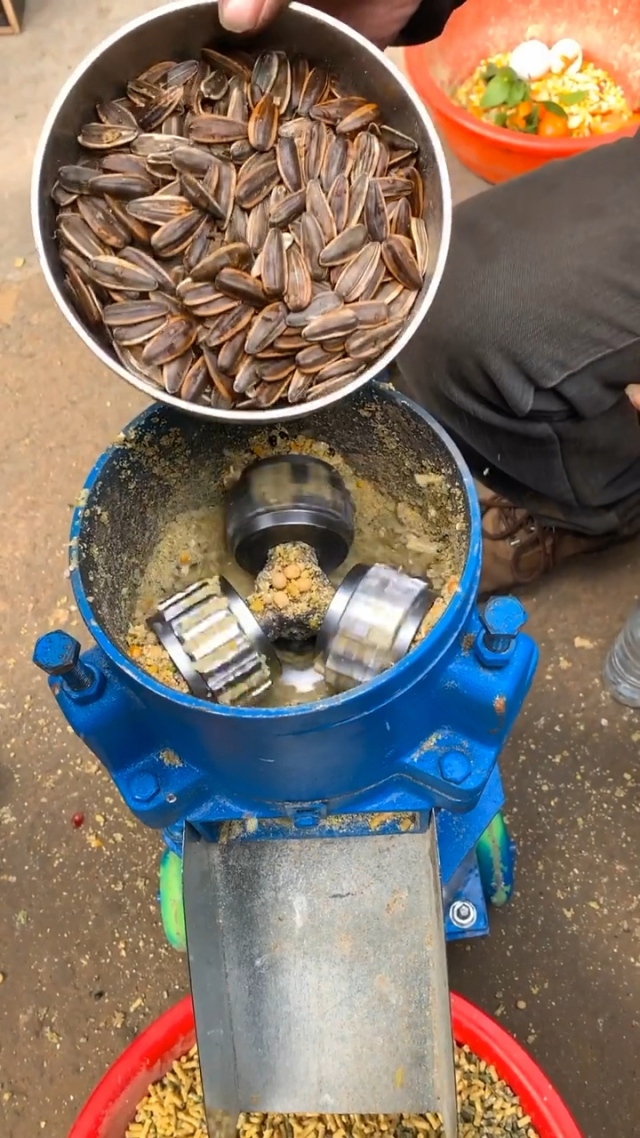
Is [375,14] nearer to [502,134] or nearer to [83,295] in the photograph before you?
[83,295]

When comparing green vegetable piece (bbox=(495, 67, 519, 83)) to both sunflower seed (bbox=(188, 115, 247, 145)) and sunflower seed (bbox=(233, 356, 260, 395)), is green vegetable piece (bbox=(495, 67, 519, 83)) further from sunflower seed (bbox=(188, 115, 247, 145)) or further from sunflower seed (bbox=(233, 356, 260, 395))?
sunflower seed (bbox=(233, 356, 260, 395))

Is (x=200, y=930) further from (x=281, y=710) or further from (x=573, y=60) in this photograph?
(x=573, y=60)

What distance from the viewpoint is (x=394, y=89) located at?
0.76 meters

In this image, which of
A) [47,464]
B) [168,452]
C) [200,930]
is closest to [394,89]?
[168,452]

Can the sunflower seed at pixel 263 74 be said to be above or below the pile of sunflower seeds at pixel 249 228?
above

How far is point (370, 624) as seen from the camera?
2.67 feet

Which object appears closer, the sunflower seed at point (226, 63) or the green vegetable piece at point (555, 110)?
the sunflower seed at point (226, 63)

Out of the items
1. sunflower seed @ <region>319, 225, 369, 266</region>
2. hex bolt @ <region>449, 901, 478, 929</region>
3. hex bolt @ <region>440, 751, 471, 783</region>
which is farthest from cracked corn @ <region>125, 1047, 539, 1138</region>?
sunflower seed @ <region>319, 225, 369, 266</region>

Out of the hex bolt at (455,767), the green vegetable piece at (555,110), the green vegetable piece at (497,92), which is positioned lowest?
the hex bolt at (455,767)

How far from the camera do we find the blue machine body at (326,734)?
76 cm

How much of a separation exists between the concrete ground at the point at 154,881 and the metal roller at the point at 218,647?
64 centimetres

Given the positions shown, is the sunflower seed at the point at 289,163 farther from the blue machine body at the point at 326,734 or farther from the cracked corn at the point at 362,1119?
the cracked corn at the point at 362,1119

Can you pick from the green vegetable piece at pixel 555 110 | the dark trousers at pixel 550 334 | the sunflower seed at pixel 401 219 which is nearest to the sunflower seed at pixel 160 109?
the sunflower seed at pixel 401 219

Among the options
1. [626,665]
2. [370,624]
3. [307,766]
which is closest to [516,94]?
[626,665]
